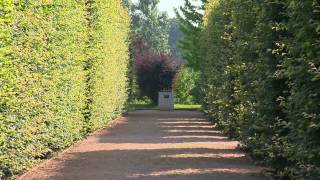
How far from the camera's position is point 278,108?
345 inches

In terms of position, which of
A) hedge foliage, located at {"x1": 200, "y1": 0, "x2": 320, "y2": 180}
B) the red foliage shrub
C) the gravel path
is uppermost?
the red foliage shrub

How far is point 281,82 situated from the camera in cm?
874

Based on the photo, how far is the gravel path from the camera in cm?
982

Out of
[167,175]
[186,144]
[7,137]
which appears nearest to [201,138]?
[186,144]

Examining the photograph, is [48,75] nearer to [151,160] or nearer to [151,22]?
[151,160]

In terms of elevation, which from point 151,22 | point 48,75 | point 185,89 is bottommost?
point 48,75

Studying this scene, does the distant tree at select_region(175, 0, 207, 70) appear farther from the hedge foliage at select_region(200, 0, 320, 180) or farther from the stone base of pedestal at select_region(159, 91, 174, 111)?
the hedge foliage at select_region(200, 0, 320, 180)

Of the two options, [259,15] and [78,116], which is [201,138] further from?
[259,15]

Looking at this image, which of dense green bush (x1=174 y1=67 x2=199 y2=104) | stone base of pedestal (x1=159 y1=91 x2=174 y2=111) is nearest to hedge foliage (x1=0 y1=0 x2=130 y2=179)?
stone base of pedestal (x1=159 y1=91 x2=174 y2=111)

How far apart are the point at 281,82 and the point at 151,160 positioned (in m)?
4.14

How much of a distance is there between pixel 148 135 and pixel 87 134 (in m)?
2.30

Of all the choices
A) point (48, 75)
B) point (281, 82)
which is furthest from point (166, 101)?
point (281, 82)

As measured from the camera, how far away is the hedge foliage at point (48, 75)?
8242 millimetres

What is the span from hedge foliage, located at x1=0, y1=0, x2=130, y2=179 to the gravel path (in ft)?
1.61
